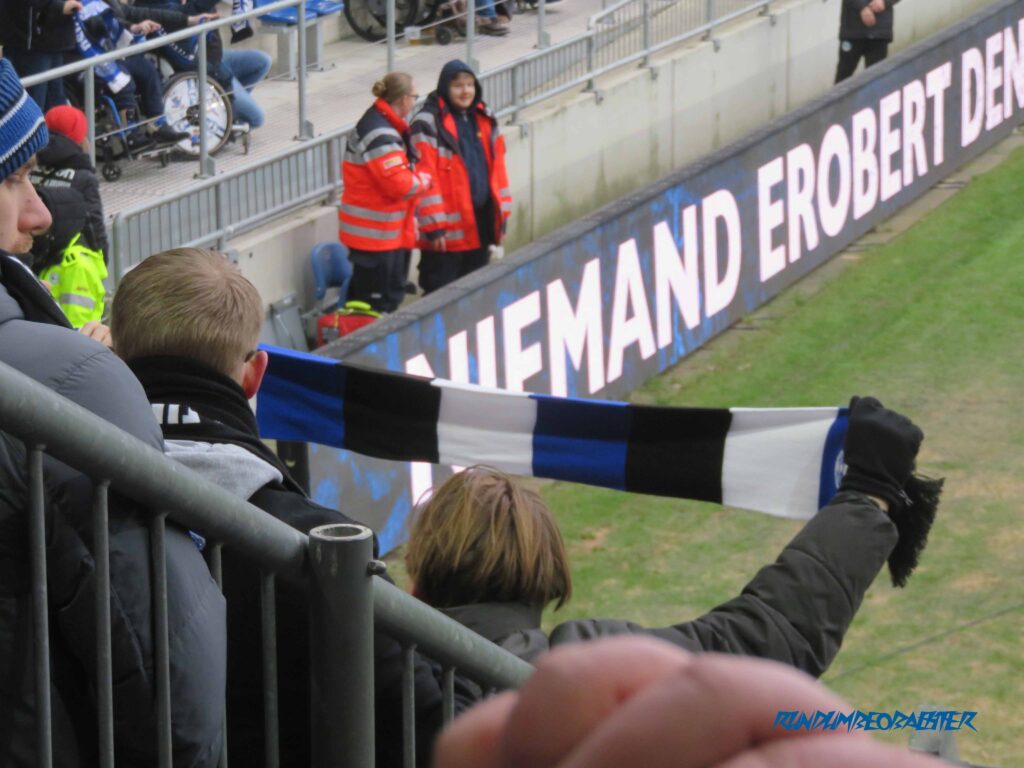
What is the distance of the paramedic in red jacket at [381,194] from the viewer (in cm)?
987

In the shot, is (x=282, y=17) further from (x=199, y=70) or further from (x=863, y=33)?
(x=863, y=33)

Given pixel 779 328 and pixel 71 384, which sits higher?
pixel 71 384

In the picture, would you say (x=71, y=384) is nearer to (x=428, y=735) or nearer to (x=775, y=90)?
(x=428, y=735)

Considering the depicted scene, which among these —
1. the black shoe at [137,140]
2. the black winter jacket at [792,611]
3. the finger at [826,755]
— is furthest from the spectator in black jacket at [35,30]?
the finger at [826,755]

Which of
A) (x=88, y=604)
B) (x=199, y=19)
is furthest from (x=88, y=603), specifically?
(x=199, y=19)

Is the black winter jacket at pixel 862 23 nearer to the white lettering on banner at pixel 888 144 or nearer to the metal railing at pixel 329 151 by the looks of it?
the metal railing at pixel 329 151

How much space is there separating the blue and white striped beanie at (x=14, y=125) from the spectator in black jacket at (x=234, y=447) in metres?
0.29

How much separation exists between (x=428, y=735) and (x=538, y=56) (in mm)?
10617

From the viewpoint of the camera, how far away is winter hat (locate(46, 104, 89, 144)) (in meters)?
7.70

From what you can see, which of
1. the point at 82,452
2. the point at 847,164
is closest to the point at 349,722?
the point at 82,452

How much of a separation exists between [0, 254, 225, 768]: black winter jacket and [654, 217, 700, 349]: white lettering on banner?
7.66 meters

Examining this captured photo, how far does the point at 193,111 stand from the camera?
400 inches

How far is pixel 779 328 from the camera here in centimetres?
1113

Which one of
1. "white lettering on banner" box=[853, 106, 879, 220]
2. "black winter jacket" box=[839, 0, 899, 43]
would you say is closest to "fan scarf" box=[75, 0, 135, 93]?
"white lettering on banner" box=[853, 106, 879, 220]
